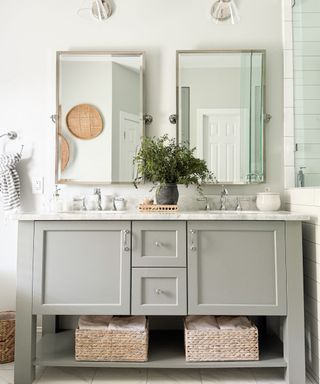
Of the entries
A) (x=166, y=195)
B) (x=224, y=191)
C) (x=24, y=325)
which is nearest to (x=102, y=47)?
(x=166, y=195)

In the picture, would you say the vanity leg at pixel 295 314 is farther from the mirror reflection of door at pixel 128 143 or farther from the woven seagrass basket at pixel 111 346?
the mirror reflection of door at pixel 128 143

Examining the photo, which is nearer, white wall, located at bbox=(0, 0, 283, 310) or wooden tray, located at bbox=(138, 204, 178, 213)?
wooden tray, located at bbox=(138, 204, 178, 213)

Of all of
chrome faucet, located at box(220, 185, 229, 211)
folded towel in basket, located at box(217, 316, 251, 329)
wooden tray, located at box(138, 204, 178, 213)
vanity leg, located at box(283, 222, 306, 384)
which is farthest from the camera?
chrome faucet, located at box(220, 185, 229, 211)

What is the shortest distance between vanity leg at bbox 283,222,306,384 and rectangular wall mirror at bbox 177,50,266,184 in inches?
24.8

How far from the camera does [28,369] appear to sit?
159 cm

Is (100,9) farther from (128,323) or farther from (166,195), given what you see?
(128,323)

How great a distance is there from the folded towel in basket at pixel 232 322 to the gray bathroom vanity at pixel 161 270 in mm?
158

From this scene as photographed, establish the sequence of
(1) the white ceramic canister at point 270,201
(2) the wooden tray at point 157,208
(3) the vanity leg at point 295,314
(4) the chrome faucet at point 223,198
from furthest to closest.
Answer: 1. (4) the chrome faucet at point 223,198
2. (1) the white ceramic canister at point 270,201
3. (2) the wooden tray at point 157,208
4. (3) the vanity leg at point 295,314

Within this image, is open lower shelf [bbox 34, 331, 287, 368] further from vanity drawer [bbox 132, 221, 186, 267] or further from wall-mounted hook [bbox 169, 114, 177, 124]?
wall-mounted hook [bbox 169, 114, 177, 124]

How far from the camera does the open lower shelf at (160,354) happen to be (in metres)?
1.60

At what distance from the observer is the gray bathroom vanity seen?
1.58 meters

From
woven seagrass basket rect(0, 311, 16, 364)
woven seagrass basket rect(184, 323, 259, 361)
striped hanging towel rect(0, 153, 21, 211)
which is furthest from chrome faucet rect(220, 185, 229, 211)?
woven seagrass basket rect(0, 311, 16, 364)

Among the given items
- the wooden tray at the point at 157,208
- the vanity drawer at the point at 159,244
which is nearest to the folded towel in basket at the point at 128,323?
the vanity drawer at the point at 159,244

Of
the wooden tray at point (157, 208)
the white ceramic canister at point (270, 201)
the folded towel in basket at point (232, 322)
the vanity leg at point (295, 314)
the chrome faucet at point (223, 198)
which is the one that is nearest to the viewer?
the vanity leg at point (295, 314)
